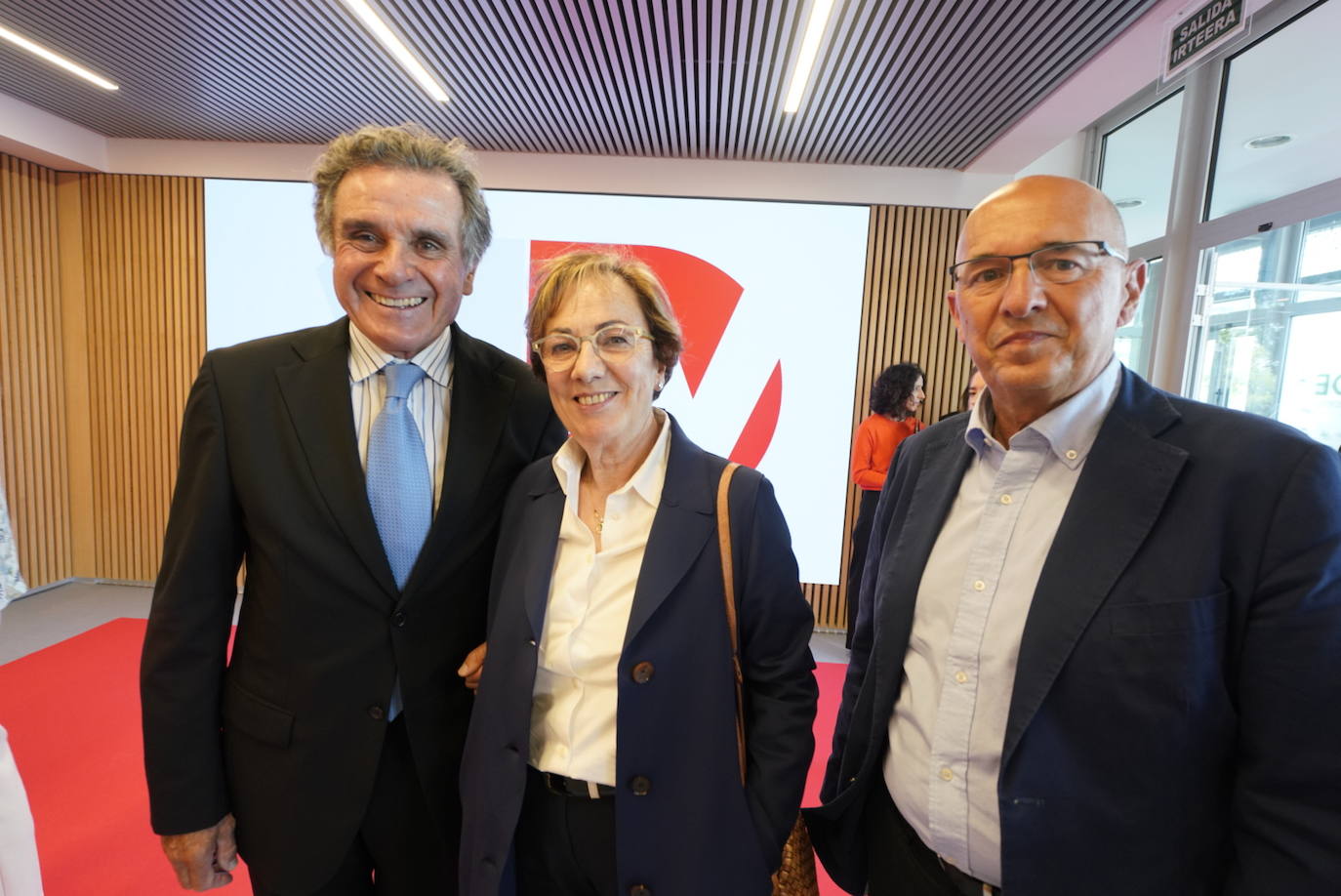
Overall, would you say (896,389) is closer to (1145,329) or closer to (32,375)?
(1145,329)

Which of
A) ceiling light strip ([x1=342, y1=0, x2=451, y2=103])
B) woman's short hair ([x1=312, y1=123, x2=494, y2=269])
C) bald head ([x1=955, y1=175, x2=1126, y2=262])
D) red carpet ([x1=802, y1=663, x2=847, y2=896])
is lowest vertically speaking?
red carpet ([x1=802, y1=663, x2=847, y2=896])

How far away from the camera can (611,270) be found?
→ 1.36 m

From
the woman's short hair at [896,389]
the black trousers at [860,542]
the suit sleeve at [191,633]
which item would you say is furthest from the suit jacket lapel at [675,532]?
the woman's short hair at [896,389]

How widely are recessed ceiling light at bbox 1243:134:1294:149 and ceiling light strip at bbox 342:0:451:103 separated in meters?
5.27

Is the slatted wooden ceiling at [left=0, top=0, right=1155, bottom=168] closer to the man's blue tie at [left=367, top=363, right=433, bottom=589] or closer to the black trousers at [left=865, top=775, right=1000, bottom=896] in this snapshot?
the man's blue tie at [left=367, top=363, right=433, bottom=589]

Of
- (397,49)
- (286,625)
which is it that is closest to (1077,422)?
(286,625)

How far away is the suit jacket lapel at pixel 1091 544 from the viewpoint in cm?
99

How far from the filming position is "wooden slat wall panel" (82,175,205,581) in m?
5.54

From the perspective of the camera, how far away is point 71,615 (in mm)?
5105

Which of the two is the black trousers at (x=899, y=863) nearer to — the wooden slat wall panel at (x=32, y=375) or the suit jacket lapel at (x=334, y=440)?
the suit jacket lapel at (x=334, y=440)

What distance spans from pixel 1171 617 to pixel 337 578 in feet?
4.89

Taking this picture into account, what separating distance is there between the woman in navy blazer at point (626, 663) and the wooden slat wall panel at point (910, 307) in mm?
4434

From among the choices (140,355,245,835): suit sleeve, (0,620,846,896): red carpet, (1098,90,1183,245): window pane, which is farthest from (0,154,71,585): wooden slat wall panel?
(1098,90,1183,245): window pane

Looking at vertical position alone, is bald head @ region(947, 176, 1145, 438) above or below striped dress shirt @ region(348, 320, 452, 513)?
above
